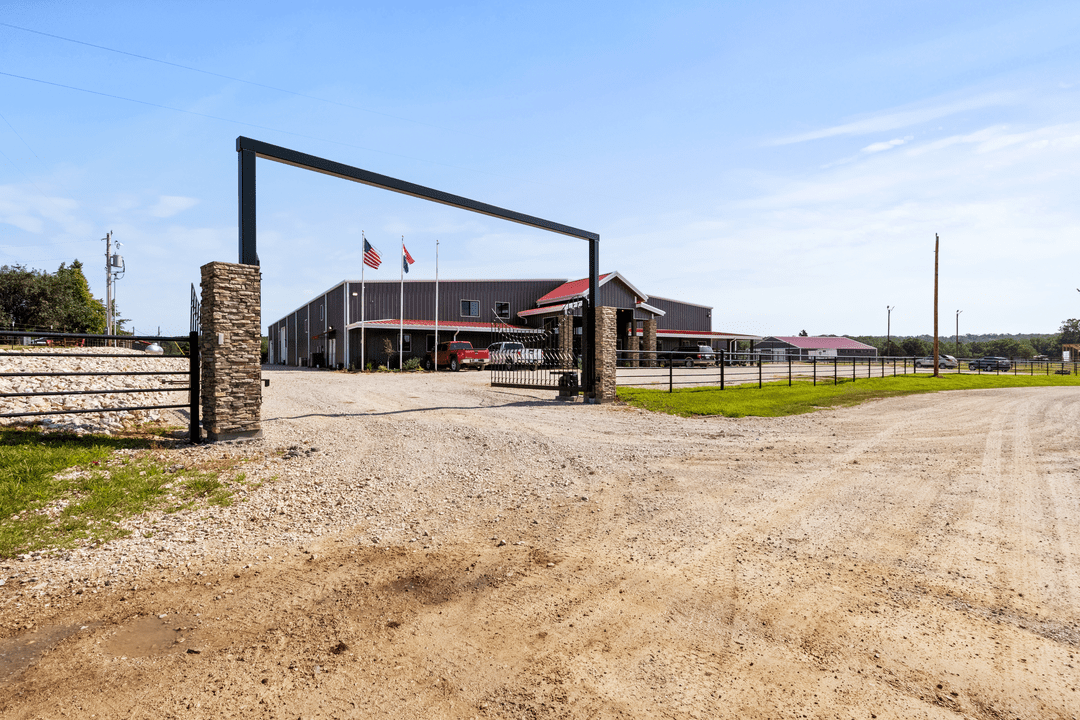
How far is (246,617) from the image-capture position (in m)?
3.44

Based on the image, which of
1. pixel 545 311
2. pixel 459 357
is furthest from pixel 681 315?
pixel 459 357

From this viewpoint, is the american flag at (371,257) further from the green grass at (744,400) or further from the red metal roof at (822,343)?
the red metal roof at (822,343)

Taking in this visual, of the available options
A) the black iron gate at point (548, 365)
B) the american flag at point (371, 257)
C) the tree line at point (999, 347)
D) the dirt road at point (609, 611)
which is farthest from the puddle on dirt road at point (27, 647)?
the tree line at point (999, 347)

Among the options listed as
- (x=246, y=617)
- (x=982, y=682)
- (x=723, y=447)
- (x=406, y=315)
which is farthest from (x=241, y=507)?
(x=406, y=315)

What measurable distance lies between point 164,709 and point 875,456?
29.3ft

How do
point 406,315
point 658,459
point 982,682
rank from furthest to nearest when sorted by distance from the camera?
point 406,315 < point 658,459 < point 982,682

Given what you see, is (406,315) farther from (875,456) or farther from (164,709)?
(164,709)

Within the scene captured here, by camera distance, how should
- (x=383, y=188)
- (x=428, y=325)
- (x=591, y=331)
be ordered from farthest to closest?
1. (x=428, y=325)
2. (x=591, y=331)
3. (x=383, y=188)

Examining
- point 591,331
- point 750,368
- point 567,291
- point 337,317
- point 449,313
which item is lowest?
point 750,368

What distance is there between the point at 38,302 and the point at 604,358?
5164 centimetres

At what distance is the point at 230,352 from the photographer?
9.11 metres

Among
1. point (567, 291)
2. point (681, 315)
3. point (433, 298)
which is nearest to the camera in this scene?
point (433, 298)

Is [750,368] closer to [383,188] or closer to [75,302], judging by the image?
[383,188]

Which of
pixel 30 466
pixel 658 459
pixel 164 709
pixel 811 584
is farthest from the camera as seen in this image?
pixel 658 459
